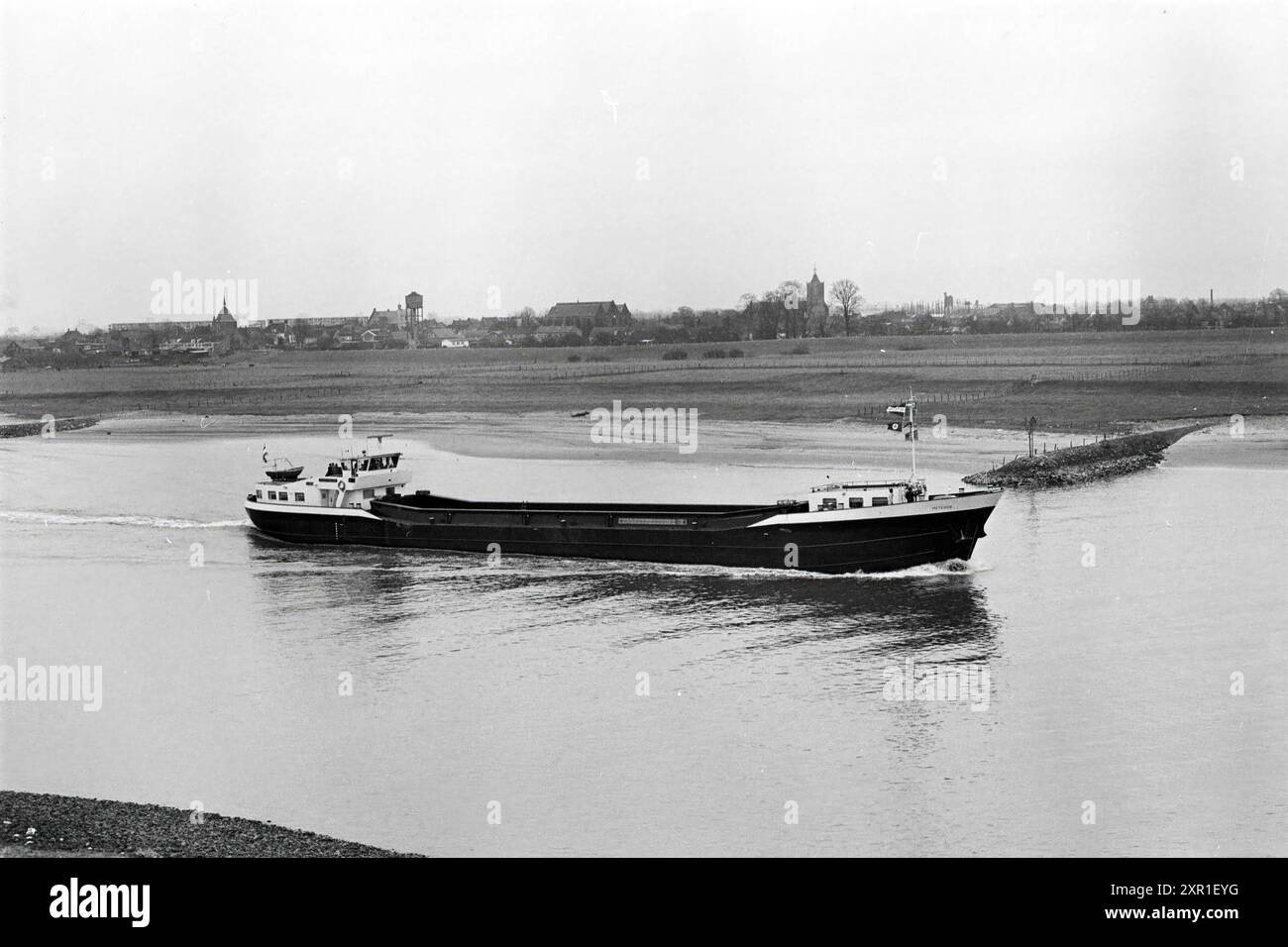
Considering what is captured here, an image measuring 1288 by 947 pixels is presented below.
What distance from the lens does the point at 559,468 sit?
254 ft

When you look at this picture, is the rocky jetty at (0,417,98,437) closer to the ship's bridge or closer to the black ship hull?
the black ship hull

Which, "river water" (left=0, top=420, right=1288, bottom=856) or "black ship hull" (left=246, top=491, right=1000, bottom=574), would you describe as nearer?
"river water" (left=0, top=420, right=1288, bottom=856)

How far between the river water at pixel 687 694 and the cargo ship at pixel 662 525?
952mm

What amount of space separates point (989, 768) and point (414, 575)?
2853cm

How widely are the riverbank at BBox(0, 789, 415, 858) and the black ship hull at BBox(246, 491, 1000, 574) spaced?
26951 millimetres

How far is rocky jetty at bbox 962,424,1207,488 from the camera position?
65562 mm

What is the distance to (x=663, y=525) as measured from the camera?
49688mm

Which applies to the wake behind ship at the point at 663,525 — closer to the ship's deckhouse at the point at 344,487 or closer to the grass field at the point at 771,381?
the ship's deckhouse at the point at 344,487

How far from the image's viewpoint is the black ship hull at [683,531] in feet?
A: 152

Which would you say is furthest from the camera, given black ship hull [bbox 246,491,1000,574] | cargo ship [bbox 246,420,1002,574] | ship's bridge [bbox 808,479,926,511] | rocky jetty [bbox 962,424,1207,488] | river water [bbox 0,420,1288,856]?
rocky jetty [bbox 962,424,1207,488]

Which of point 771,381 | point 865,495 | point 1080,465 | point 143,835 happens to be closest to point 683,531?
point 865,495

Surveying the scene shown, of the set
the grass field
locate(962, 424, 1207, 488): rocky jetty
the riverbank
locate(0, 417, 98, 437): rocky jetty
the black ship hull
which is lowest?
the riverbank

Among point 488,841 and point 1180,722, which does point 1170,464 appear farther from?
point 488,841

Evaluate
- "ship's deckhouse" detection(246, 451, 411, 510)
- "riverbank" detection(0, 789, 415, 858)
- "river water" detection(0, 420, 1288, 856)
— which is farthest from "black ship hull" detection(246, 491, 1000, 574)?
"riverbank" detection(0, 789, 415, 858)
